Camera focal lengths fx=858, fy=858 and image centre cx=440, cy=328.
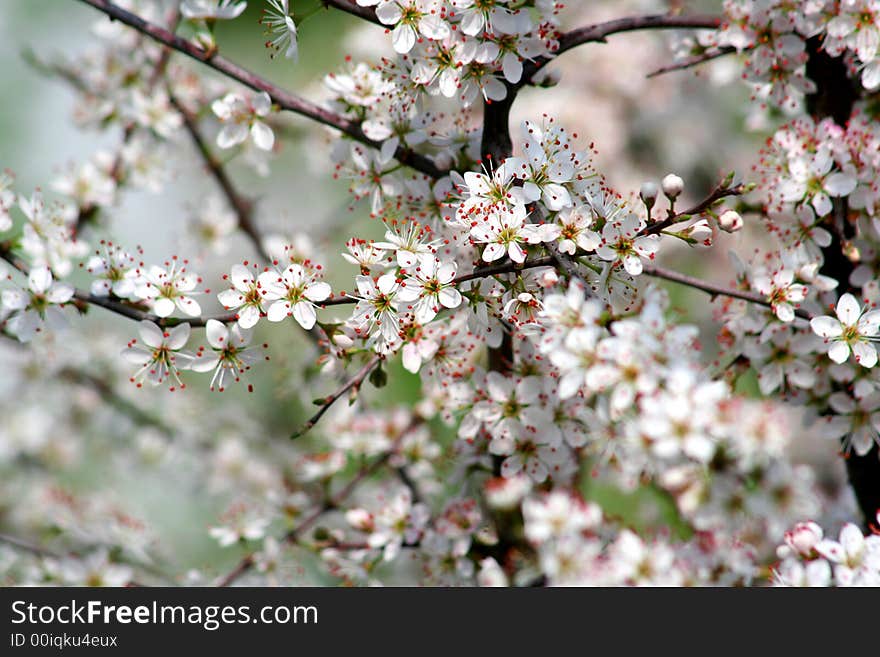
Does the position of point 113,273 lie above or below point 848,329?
above

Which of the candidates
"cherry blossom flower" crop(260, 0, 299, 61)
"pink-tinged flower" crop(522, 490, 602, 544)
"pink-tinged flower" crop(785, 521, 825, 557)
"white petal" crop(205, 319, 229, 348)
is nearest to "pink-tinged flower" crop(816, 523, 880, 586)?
"pink-tinged flower" crop(785, 521, 825, 557)

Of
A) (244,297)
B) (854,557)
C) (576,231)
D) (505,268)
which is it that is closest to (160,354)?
(244,297)

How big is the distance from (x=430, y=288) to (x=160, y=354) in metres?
0.46

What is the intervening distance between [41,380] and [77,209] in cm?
97

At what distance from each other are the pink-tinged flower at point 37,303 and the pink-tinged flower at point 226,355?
0.25 m

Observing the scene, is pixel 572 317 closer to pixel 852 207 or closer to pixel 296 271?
pixel 296 271

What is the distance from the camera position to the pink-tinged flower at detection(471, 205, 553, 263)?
1.19m

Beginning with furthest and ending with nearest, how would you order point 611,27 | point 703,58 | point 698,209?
point 703,58 → point 611,27 → point 698,209

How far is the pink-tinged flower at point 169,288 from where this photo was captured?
1.33m

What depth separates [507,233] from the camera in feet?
3.96

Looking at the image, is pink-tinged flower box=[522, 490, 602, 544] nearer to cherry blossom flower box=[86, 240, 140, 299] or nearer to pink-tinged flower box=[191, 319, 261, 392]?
pink-tinged flower box=[191, 319, 261, 392]

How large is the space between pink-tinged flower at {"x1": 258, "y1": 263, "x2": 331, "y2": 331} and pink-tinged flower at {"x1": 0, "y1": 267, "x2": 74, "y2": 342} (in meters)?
0.35

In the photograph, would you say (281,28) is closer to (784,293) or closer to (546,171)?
(546,171)

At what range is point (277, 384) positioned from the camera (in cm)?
237
